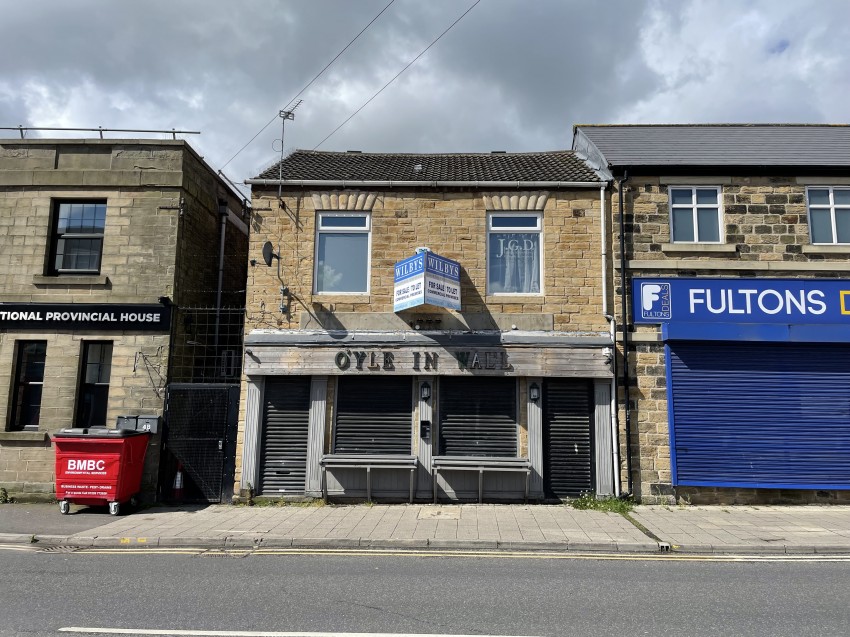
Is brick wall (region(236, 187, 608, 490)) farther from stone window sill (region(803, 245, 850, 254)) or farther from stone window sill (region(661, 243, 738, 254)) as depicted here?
stone window sill (region(803, 245, 850, 254))

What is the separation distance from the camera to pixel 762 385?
11.1 meters

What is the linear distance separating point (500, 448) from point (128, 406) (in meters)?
7.52

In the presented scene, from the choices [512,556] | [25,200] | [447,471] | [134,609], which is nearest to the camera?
[134,609]

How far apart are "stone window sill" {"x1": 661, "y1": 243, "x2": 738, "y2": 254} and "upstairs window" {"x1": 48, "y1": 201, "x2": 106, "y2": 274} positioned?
39.2 ft

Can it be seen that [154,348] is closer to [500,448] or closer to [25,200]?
[25,200]

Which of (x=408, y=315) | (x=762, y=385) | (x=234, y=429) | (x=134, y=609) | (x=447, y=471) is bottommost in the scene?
(x=134, y=609)

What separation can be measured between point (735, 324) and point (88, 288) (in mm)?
13178

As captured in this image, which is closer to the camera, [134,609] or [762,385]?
[134,609]

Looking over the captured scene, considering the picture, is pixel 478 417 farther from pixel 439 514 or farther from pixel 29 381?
pixel 29 381

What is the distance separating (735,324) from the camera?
1112 cm

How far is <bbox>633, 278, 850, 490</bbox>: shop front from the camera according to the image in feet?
35.7

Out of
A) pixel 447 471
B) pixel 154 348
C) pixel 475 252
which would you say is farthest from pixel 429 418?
pixel 154 348

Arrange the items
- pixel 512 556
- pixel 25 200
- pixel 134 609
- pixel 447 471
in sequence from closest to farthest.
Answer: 1. pixel 134 609
2. pixel 512 556
3. pixel 447 471
4. pixel 25 200

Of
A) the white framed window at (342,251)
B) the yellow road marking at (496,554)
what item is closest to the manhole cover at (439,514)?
the yellow road marking at (496,554)
